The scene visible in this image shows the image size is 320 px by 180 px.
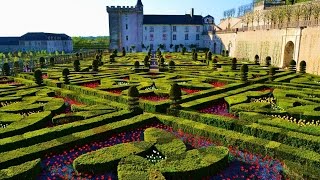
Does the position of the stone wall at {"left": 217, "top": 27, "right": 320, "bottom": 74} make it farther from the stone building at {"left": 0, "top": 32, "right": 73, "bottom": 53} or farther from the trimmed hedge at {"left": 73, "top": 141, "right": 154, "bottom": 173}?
the stone building at {"left": 0, "top": 32, "right": 73, "bottom": 53}

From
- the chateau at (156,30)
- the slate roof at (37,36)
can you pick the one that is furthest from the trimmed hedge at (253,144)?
the slate roof at (37,36)

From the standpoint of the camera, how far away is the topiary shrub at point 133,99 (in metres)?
12.4

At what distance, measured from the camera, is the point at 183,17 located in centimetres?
7688

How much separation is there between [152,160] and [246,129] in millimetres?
4045

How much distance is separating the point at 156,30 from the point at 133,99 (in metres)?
63.9

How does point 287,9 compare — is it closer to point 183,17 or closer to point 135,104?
point 135,104

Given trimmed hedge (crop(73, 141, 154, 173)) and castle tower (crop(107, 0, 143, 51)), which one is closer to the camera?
trimmed hedge (crop(73, 141, 154, 173))

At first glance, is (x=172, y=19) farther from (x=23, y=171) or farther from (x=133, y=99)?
(x=23, y=171)

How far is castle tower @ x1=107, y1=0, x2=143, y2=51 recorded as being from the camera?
68.9 metres

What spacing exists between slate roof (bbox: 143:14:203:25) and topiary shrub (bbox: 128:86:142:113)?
63607 millimetres

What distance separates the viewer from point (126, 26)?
2756 inches

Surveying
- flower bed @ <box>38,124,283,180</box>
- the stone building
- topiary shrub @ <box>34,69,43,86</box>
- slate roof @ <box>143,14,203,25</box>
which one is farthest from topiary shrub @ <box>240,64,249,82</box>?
the stone building

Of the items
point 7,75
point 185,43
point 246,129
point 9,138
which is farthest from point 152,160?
point 185,43

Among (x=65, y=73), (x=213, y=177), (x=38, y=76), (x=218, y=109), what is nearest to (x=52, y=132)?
(x=213, y=177)
